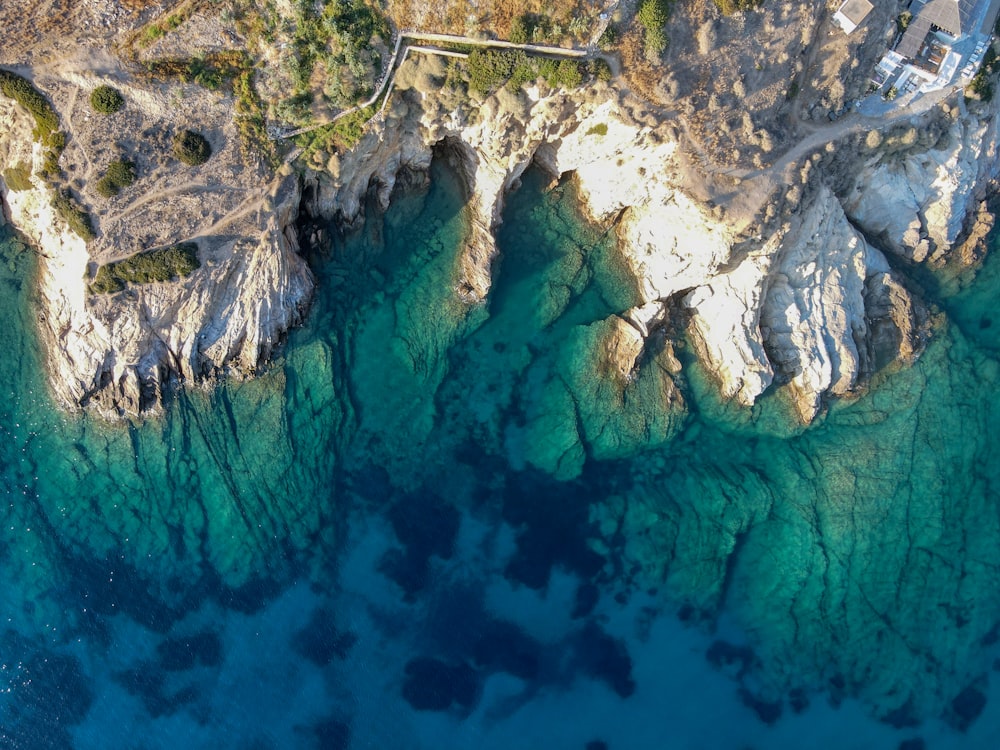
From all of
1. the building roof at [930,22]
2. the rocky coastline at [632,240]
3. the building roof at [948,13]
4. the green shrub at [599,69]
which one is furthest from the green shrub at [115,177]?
the building roof at [948,13]

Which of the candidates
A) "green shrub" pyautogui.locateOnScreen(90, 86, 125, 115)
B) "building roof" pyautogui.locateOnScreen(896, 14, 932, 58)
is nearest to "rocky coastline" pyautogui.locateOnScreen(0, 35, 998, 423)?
"green shrub" pyautogui.locateOnScreen(90, 86, 125, 115)

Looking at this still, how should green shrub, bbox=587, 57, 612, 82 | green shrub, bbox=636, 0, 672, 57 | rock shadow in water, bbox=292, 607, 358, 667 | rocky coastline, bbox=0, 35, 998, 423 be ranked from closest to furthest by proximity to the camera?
1. green shrub, bbox=636, 0, 672, 57
2. green shrub, bbox=587, 57, 612, 82
3. rocky coastline, bbox=0, 35, 998, 423
4. rock shadow in water, bbox=292, 607, 358, 667

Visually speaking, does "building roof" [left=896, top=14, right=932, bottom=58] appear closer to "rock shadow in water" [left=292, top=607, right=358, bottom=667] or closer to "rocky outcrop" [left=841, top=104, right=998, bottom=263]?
"rocky outcrop" [left=841, top=104, right=998, bottom=263]

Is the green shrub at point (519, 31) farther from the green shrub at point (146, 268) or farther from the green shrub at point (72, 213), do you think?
the green shrub at point (72, 213)

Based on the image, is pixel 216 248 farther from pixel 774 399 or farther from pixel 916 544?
pixel 916 544

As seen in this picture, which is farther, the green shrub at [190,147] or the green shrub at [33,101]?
the green shrub at [190,147]

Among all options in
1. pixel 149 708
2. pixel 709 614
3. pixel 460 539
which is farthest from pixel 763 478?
pixel 149 708

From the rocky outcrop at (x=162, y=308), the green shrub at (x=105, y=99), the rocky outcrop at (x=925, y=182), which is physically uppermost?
the rocky outcrop at (x=925, y=182)
